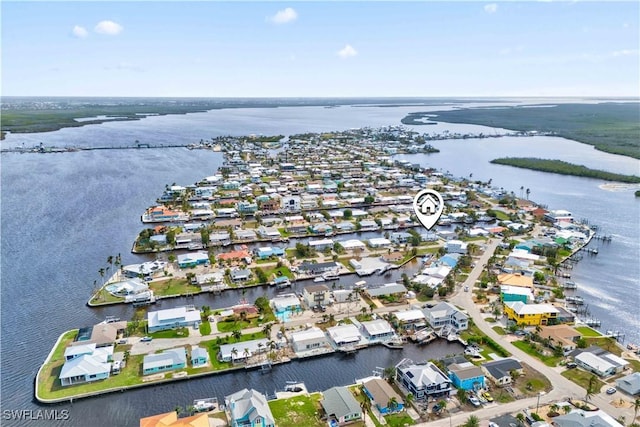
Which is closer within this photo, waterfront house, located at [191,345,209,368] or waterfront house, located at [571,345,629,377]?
waterfront house, located at [571,345,629,377]

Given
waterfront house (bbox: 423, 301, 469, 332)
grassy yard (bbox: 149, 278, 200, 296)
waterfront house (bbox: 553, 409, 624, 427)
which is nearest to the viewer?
waterfront house (bbox: 553, 409, 624, 427)

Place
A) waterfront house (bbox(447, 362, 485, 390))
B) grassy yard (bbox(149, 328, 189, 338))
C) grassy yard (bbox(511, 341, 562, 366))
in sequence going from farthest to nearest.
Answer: grassy yard (bbox(149, 328, 189, 338)), grassy yard (bbox(511, 341, 562, 366)), waterfront house (bbox(447, 362, 485, 390))

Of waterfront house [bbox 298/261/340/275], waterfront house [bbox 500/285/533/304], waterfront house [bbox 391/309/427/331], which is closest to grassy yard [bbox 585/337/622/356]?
waterfront house [bbox 500/285/533/304]

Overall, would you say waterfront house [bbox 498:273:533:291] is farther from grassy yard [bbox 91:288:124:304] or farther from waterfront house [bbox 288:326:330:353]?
grassy yard [bbox 91:288:124:304]

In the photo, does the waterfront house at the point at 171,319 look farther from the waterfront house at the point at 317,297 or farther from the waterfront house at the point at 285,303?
the waterfront house at the point at 317,297

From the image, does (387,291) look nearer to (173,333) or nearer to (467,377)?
(467,377)

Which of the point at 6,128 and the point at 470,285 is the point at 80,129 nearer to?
the point at 6,128
